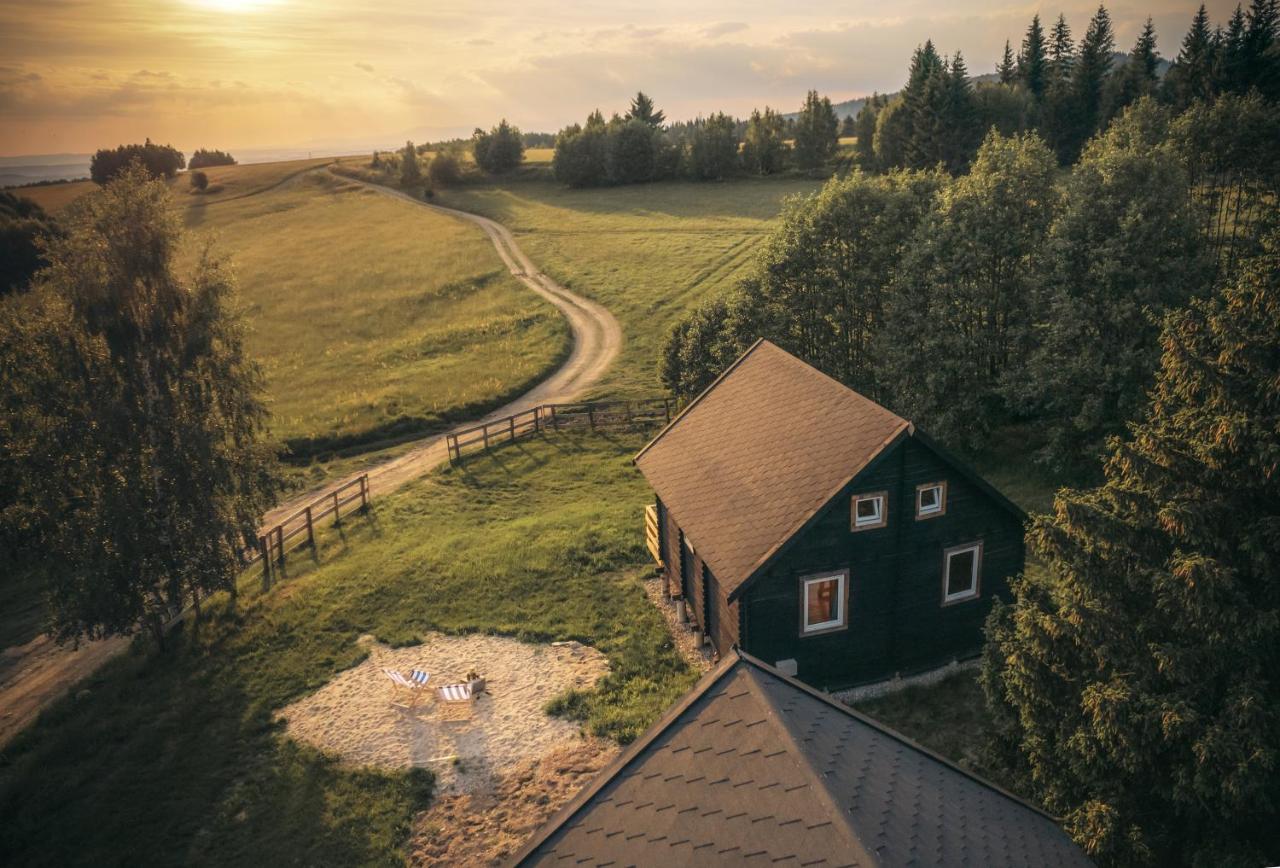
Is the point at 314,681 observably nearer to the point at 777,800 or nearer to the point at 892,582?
the point at 892,582

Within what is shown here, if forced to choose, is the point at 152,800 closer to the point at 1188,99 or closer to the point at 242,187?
the point at 1188,99

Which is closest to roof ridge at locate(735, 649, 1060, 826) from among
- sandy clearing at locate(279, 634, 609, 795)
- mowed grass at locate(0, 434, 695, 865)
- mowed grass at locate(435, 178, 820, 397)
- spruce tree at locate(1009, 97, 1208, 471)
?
mowed grass at locate(0, 434, 695, 865)

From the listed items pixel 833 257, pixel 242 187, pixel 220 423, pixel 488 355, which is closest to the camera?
pixel 220 423

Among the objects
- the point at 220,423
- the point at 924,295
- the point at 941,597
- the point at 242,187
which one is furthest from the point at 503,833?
the point at 242,187

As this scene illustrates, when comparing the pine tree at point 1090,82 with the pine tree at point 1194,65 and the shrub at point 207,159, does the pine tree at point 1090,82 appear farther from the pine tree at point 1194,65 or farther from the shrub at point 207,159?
the shrub at point 207,159

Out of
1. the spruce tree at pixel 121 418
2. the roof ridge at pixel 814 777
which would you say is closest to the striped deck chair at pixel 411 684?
the spruce tree at pixel 121 418

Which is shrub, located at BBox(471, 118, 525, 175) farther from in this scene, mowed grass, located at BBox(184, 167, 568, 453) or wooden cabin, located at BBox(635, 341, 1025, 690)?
wooden cabin, located at BBox(635, 341, 1025, 690)

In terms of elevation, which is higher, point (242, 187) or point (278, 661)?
point (242, 187)
